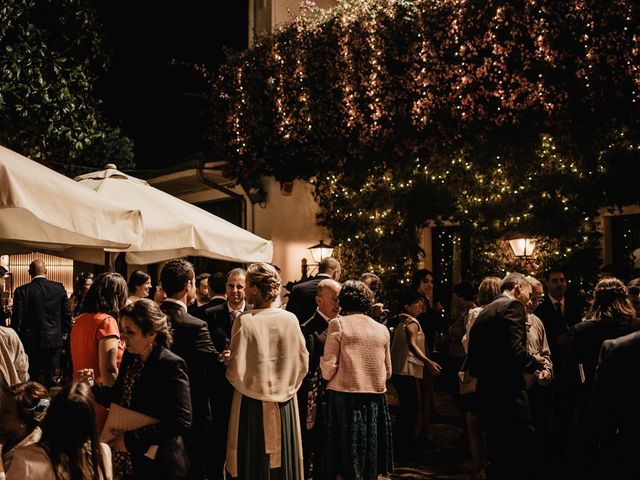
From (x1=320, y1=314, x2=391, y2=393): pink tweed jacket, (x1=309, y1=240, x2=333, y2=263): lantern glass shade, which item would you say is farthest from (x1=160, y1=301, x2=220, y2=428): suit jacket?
(x1=309, y1=240, x2=333, y2=263): lantern glass shade

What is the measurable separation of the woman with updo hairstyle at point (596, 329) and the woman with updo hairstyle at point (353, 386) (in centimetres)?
165

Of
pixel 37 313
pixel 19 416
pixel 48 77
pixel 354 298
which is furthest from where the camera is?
pixel 48 77

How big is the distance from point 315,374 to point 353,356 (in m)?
0.51

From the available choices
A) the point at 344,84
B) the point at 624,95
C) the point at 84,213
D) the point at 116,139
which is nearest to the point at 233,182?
the point at 116,139

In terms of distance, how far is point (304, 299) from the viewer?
7.14 metres

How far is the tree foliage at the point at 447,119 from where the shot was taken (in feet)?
33.3

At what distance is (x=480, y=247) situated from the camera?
11.5m

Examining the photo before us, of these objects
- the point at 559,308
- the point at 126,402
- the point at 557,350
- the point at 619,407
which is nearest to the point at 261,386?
the point at 126,402

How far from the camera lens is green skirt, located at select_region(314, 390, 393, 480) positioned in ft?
19.2

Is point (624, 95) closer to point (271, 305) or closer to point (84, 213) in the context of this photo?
point (271, 305)

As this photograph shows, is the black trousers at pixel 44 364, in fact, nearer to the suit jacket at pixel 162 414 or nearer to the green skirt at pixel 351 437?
the green skirt at pixel 351 437

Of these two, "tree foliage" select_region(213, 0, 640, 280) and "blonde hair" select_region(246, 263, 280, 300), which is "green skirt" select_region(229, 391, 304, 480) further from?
"tree foliage" select_region(213, 0, 640, 280)

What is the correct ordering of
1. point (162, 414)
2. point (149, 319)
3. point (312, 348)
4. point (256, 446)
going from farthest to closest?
point (312, 348), point (256, 446), point (149, 319), point (162, 414)

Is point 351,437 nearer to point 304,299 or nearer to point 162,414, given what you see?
point 304,299
